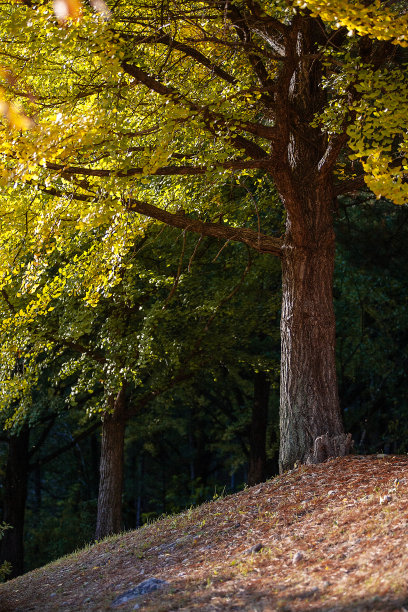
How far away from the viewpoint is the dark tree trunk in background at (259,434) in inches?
630

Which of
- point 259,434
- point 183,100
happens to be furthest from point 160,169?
point 259,434

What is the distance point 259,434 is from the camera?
16.4 metres

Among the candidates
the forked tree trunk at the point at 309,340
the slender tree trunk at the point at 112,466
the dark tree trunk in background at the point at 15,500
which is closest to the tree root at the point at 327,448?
the forked tree trunk at the point at 309,340

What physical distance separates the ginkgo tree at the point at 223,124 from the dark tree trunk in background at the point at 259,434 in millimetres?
7483

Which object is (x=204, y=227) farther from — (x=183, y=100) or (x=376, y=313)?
(x=376, y=313)

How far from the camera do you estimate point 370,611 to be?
13.4 feet

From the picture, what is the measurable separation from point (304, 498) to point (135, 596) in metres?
2.19

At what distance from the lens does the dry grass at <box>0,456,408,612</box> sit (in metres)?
4.71

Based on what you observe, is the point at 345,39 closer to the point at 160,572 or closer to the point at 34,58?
the point at 34,58

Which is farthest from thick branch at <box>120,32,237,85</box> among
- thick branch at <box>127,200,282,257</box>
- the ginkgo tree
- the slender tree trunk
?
the slender tree trunk

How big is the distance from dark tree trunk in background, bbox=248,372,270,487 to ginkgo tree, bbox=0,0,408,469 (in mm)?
7483

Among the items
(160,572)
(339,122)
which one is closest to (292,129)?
(339,122)

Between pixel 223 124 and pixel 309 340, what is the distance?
2820mm

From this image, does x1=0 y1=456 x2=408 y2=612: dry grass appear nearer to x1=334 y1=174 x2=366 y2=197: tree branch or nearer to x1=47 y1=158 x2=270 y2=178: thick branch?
x1=334 y1=174 x2=366 y2=197: tree branch
